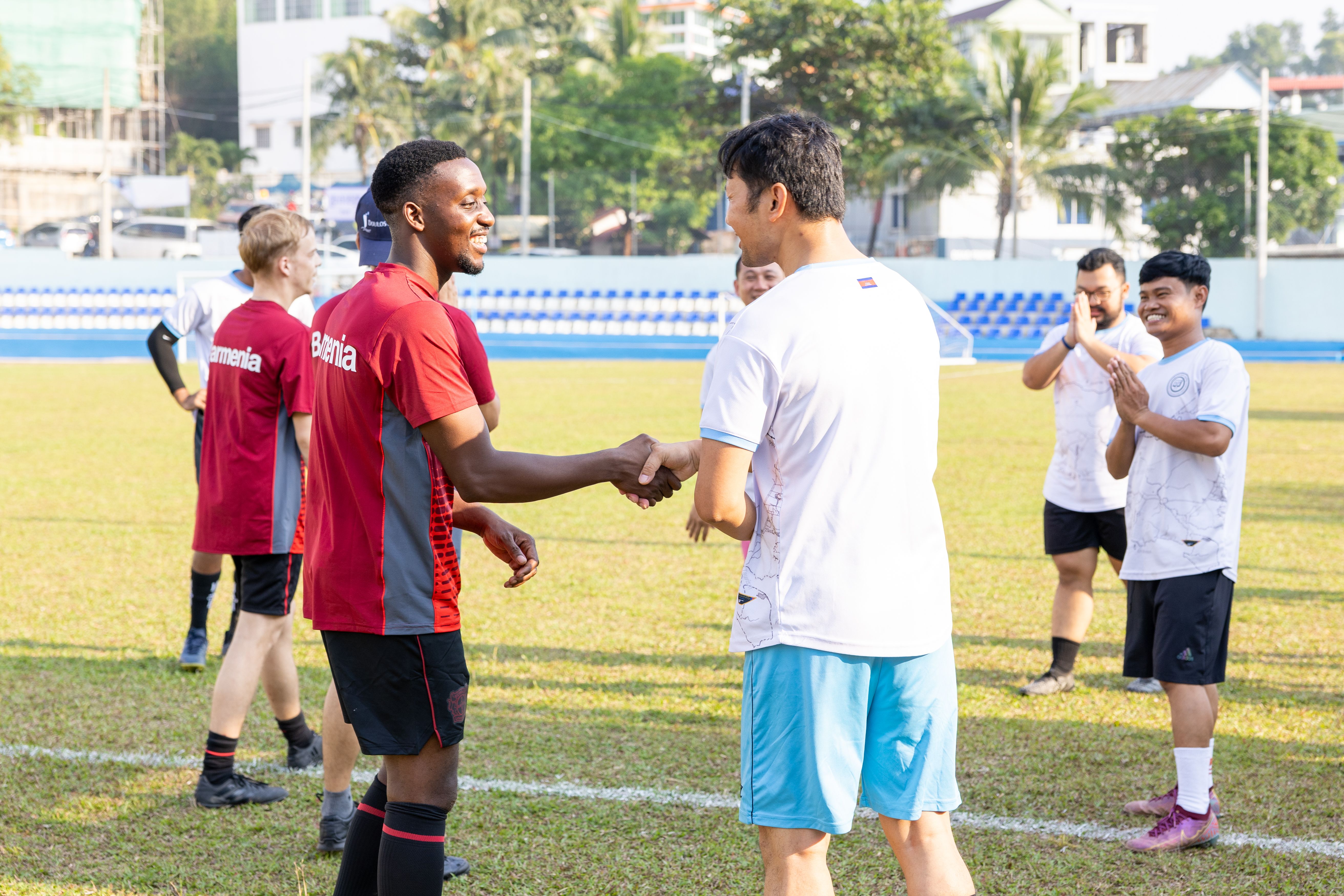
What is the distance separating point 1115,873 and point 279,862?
272cm

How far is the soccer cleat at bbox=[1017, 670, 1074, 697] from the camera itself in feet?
18.8

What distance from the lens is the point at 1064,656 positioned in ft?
19.2

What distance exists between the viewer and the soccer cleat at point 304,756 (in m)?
4.88

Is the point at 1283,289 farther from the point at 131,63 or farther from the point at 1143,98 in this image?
the point at 131,63

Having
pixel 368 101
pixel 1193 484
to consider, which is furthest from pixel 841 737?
pixel 368 101

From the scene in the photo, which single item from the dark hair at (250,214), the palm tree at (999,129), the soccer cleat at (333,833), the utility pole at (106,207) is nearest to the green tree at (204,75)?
the utility pole at (106,207)

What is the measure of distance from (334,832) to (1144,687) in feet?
12.6

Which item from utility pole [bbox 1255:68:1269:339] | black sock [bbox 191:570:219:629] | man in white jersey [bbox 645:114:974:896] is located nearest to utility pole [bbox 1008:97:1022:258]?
utility pole [bbox 1255:68:1269:339]

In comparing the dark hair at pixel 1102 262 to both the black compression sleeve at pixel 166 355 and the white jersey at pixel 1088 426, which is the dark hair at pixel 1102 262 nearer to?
the white jersey at pixel 1088 426

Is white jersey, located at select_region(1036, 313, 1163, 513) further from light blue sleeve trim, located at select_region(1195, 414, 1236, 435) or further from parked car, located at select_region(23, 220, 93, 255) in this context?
parked car, located at select_region(23, 220, 93, 255)

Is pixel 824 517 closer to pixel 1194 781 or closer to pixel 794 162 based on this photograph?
pixel 794 162

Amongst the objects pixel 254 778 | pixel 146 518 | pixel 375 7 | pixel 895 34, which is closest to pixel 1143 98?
pixel 895 34

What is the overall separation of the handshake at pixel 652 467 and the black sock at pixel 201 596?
362 cm

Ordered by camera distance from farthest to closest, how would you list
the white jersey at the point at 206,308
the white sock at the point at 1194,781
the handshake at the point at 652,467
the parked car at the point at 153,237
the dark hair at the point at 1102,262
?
1. the parked car at the point at 153,237
2. the white jersey at the point at 206,308
3. the dark hair at the point at 1102,262
4. the white sock at the point at 1194,781
5. the handshake at the point at 652,467
